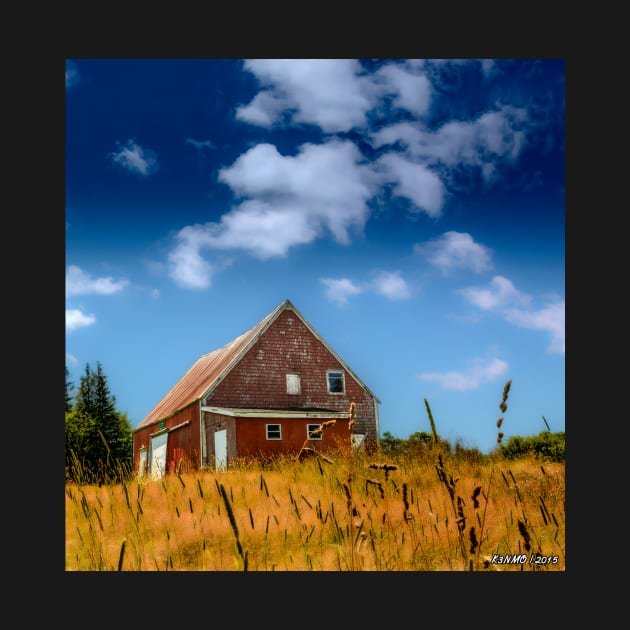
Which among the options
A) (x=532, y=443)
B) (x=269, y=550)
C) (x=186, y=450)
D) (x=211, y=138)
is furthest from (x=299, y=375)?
(x=269, y=550)

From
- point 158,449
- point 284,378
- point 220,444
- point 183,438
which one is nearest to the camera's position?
point 220,444

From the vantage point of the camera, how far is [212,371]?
2033 cm

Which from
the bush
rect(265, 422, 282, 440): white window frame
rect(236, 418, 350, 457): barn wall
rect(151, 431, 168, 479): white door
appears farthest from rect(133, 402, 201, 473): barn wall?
the bush

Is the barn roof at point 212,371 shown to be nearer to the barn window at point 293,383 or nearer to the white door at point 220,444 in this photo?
the white door at point 220,444

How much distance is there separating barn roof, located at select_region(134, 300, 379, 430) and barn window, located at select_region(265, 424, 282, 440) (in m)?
2.05

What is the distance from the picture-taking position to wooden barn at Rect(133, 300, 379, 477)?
18203 millimetres

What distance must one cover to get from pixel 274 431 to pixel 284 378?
192 centimetres

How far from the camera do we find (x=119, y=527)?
547cm

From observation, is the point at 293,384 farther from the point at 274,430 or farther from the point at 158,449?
the point at 158,449

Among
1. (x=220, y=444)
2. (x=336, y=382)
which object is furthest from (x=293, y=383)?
(x=220, y=444)

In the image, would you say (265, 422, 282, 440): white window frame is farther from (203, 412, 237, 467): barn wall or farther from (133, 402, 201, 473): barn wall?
(133, 402, 201, 473): barn wall

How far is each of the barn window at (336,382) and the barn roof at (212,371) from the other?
443mm

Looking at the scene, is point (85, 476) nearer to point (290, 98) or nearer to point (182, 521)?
point (182, 521)

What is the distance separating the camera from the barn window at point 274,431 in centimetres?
1862
